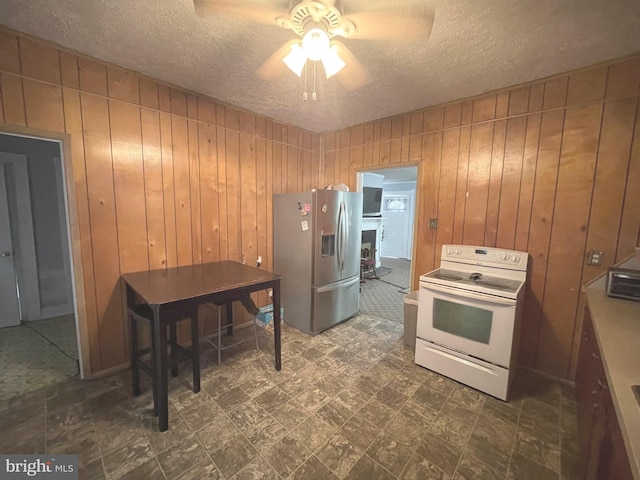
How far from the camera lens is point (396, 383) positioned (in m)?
2.20

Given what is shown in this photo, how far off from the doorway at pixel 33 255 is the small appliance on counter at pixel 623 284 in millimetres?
4473

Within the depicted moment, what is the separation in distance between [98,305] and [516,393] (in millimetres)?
3470

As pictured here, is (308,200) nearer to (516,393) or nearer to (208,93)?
(208,93)

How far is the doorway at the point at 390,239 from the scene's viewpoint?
13.1ft

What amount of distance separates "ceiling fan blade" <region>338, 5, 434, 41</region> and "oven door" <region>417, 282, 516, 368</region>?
1.84m

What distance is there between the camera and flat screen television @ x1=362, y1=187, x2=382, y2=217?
19.4ft

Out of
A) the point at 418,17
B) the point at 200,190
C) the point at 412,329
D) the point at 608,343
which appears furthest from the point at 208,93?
the point at 608,343

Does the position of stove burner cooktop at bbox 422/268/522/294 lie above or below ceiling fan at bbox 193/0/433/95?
below

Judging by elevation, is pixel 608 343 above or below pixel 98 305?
above

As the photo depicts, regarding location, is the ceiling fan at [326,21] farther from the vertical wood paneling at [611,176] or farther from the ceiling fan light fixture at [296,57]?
the vertical wood paneling at [611,176]

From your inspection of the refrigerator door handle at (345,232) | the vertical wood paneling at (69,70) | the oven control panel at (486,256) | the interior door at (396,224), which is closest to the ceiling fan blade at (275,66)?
the vertical wood paneling at (69,70)

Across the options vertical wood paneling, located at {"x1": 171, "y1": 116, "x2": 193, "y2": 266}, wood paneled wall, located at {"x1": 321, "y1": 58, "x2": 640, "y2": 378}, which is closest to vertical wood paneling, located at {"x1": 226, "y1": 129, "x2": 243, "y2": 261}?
vertical wood paneling, located at {"x1": 171, "y1": 116, "x2": 193, "y2": 266}

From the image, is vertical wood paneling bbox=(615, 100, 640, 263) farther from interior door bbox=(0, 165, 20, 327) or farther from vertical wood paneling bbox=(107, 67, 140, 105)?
interior door bbox=(0, 165, 20, 327)

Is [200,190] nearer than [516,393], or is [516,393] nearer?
[516,393]
